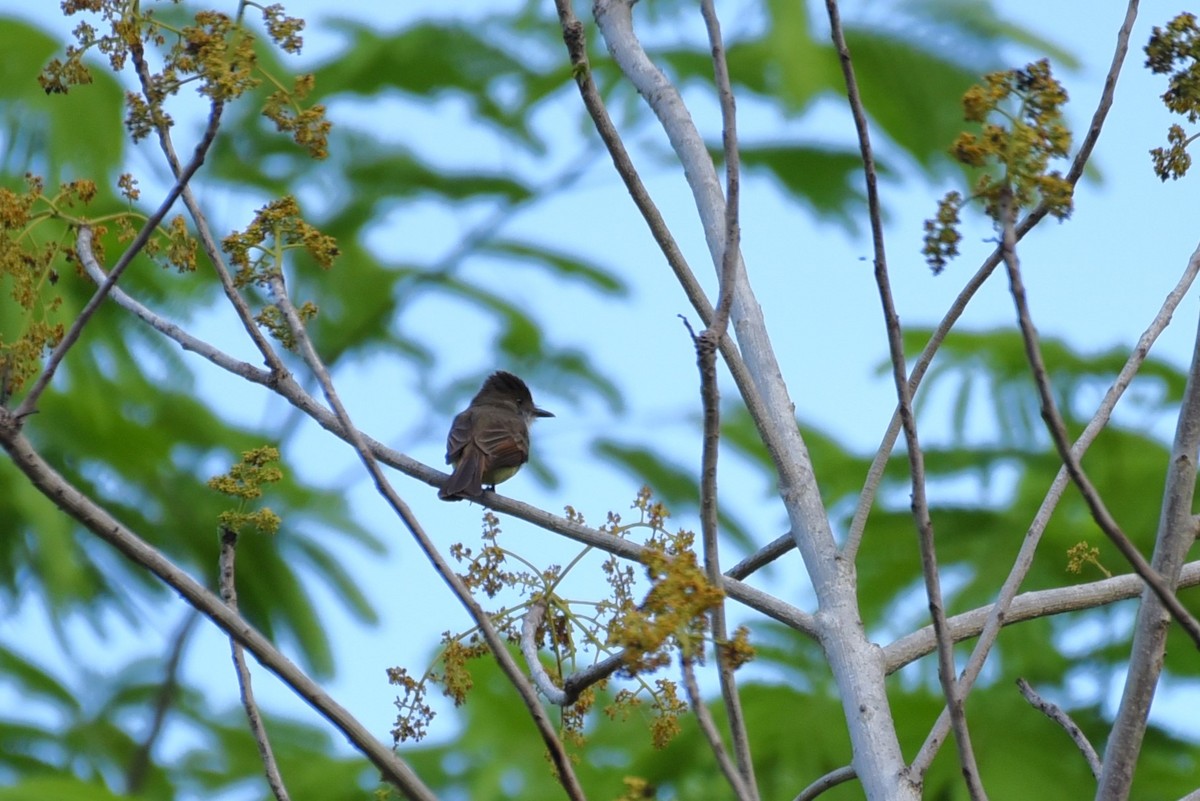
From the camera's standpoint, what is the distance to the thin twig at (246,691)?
87.4 inches

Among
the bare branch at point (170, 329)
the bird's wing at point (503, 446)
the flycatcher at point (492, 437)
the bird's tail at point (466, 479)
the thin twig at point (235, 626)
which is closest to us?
the thin twig at point (235, 626)

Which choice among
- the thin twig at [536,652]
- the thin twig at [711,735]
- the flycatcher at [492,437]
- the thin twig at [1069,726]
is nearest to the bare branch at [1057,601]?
the thin twig at [1069,726]

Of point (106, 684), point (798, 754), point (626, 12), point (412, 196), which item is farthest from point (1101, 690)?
point (106, 684)

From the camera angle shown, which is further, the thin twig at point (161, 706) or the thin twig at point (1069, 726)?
the thin twig at point (161, 706)

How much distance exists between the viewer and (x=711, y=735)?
1600mm

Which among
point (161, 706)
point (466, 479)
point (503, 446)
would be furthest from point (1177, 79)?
point (161, 706)

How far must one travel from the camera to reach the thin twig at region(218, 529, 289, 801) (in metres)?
2.22

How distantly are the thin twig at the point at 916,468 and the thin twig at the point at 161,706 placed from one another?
6.25 metres

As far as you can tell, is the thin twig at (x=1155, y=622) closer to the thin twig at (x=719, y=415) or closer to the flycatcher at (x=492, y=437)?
the thin twig at (x=719, y=415)

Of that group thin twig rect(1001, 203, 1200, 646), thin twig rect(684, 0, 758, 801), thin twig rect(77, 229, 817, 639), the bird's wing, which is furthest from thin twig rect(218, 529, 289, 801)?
the bird's wing

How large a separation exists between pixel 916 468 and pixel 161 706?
6815mm

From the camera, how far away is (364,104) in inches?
352

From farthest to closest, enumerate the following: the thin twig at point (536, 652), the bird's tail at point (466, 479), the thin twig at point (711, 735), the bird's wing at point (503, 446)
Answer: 1. the bird's wing at point (503, 446)
2. the bird's tail at point (466, 479)
3. the thin twig at point (536, 652)
4. the thin twig at point (711, 735)

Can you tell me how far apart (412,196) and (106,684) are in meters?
3.62
